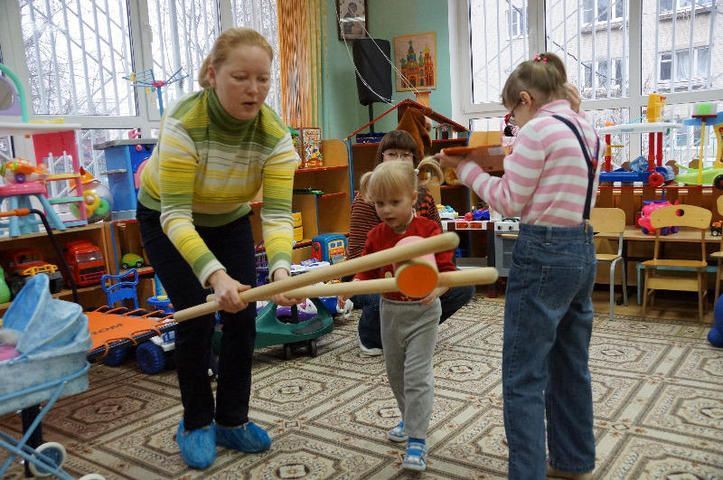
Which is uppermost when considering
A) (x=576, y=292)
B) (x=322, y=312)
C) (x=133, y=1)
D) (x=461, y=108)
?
(x=133, y=1)

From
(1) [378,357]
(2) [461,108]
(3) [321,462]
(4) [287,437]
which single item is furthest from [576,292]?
(2) [461,108]

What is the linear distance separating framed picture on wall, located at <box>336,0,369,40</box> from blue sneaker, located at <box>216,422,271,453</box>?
4.00 m

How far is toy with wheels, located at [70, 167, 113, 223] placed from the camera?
3.34m

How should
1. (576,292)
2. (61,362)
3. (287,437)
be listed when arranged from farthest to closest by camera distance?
(287,437) → (61,362) → (576,292)

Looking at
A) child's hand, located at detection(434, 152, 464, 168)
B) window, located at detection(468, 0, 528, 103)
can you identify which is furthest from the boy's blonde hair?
window, located at detection(468, 0, 528, 103)

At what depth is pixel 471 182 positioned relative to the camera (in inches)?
63.3

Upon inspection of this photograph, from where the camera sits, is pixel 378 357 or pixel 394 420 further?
pixel 378 357

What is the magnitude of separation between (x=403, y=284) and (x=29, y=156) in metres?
2.81

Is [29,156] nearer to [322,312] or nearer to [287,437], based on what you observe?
[322,312]

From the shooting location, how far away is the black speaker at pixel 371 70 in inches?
206

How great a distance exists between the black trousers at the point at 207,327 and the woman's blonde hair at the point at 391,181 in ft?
1.46

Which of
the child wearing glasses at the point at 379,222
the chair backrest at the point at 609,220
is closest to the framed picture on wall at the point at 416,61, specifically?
the chair backrest at the point at 609,220

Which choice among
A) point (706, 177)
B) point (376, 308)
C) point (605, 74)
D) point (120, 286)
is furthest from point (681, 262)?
point (120, 286)

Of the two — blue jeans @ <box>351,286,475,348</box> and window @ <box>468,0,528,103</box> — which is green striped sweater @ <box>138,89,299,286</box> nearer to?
blue jeans @ <box>351,286,475,348</box>
